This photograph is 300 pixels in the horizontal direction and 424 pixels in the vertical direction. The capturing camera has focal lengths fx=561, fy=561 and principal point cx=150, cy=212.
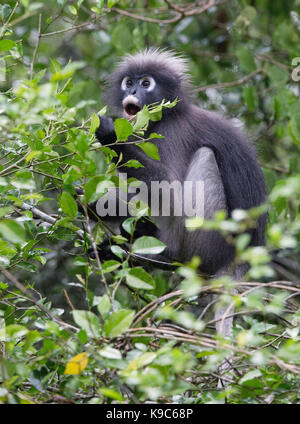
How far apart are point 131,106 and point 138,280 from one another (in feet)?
9.07

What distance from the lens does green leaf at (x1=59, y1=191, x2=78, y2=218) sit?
271cm

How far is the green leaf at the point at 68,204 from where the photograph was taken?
8.89 feet

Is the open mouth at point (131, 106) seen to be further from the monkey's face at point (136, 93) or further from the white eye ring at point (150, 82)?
the white eye ring at point (150, 82)

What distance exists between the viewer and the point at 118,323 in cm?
216

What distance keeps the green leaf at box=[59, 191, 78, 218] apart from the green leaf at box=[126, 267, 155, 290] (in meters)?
0.52

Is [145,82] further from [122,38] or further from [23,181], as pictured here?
[23,181]

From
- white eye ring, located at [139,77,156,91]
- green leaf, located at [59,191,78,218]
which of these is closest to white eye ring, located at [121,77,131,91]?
white eye ring, located at [139,77,156,91]

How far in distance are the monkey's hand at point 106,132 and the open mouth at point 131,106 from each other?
2.08ft

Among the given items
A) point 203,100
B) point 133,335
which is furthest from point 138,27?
point 133,335

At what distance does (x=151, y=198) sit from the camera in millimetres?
4617

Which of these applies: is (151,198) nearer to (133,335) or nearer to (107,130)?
(107,130)

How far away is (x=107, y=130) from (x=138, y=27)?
2.27 metres

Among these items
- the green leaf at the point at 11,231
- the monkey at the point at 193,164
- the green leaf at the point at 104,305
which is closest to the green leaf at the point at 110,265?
the green leaf at the point at 104,305

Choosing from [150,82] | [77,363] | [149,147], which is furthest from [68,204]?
[150,82]
